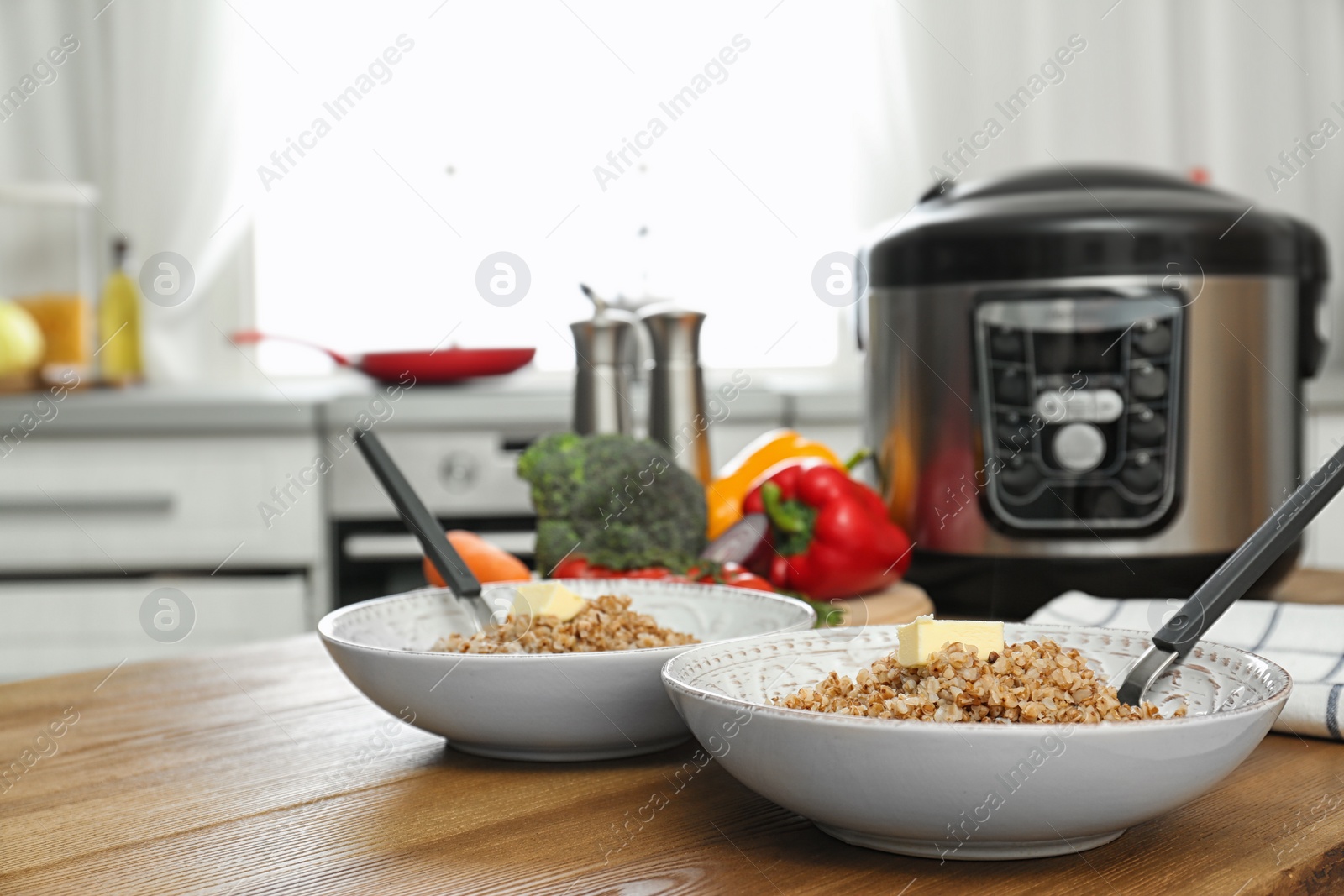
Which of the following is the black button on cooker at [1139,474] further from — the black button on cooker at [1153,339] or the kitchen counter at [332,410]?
the kitchen counter at [332,410]

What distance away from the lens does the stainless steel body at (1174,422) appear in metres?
0.99

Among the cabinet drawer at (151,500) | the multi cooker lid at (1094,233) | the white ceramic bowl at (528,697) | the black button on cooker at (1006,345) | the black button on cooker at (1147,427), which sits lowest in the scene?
the cabinet drawer at (151,500)

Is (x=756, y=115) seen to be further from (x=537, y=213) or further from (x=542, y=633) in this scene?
(x=542, y=633)

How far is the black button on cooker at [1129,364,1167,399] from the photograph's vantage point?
0.98m

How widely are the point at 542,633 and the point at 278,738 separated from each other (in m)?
0.16

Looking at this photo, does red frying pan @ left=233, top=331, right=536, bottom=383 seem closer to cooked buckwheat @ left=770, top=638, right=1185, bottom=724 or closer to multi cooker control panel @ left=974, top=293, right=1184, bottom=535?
multi cooker control panel @ left=974, top=293, right=1184, bottom=535

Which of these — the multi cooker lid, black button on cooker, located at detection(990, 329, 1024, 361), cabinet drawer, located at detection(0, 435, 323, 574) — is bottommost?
cabinet drawer, located at detection(0, 435, 323, 574)

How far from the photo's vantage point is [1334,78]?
2.47 meters

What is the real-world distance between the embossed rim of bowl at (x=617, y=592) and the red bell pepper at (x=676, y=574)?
13 centimetres

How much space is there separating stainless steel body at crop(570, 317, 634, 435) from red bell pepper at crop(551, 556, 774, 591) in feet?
0.68

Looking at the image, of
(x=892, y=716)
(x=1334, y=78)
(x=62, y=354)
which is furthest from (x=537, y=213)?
(x=892, y=716)

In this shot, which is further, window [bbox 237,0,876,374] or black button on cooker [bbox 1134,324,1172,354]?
window [bbox 237,0,876,374]

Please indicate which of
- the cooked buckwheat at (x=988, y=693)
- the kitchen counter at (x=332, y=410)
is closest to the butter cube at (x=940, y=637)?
the cooked buckwheat at (x=988, y=693)

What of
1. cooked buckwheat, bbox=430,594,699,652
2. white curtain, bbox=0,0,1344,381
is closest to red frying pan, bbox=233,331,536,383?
white curtain, bbox=0,0,1344,381
